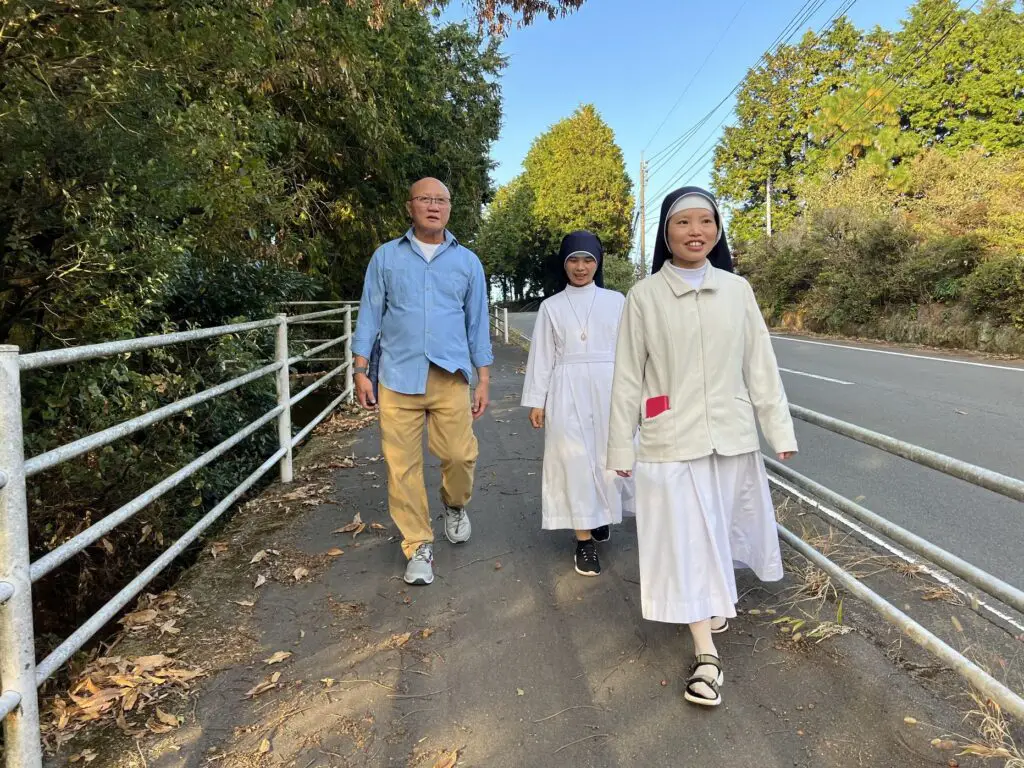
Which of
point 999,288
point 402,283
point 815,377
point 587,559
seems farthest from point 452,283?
point 999,288

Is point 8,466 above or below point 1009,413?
above

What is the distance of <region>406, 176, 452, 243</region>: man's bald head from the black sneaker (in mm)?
1827

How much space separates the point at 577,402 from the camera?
12.1 ft

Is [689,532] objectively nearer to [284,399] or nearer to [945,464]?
[945,464]

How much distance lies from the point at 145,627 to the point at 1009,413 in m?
8.87

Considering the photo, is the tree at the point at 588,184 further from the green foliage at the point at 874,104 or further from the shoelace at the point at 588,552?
the shoelace at the point at 588,552

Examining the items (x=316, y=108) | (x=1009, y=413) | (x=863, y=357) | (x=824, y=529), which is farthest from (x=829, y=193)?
(x=824, y=529)

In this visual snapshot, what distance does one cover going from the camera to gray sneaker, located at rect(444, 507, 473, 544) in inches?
159

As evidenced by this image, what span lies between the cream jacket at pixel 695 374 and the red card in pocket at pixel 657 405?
2 cm

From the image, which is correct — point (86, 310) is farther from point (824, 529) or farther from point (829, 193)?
point (829, 193)

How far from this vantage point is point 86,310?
3727 millimetres

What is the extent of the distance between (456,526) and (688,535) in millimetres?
1794

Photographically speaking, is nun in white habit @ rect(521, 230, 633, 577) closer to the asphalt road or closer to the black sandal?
the black sandal

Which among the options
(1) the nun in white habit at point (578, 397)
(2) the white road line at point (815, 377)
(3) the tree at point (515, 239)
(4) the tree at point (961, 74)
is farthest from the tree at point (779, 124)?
(1) the nun in white habit at point (578, 397)
